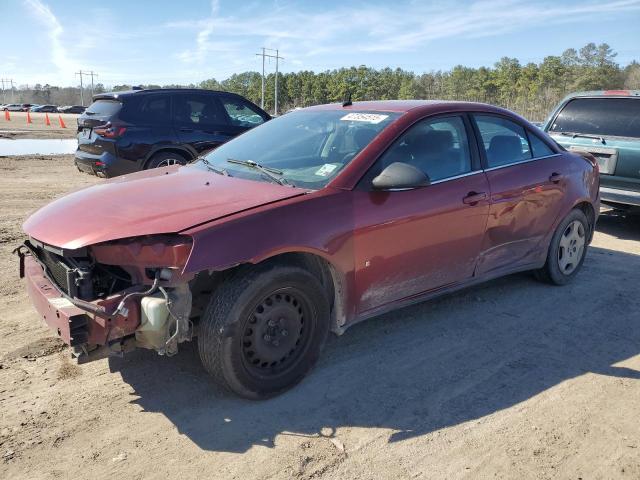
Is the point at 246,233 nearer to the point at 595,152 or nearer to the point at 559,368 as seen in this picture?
the point at 559,368

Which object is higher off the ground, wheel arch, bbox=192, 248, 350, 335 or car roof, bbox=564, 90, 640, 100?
car roof, bbox=564, 90, 640, 100

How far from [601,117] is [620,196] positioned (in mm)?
1265

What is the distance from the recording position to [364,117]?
4.00 m

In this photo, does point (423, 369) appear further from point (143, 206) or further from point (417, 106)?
point (143, 206)

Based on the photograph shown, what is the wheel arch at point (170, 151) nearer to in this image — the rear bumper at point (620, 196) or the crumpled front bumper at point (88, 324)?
the crumpled front bumper at point (88, 324)

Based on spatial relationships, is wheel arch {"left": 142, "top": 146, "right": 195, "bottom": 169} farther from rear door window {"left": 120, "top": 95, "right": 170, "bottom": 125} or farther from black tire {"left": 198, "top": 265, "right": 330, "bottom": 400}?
black tire {"left": 198, "top": 265, "right": 330, "bottom": 400}

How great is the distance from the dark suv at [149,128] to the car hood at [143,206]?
5031mm

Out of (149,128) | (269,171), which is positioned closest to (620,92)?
(269,171)

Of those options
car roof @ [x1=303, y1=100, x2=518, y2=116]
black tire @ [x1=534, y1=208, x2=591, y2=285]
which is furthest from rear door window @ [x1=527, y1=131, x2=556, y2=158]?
black tire @ [x1=534, y1=208, x2=591, y2=285]

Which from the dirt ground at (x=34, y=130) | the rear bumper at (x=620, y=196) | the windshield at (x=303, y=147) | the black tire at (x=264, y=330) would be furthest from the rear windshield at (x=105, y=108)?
the dirt ground at (x=34, y=130)

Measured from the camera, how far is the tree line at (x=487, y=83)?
50.5m

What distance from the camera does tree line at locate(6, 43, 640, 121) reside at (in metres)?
50.5

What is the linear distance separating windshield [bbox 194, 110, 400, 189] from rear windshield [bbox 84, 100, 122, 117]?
16.5ft

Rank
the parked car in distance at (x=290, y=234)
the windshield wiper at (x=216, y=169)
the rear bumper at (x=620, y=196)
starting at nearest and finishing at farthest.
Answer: the parked car in distance at (x=290, y=234)
the windshield wiper at (x=216, y=169)
the rear bumper at (x=620, y=196)
